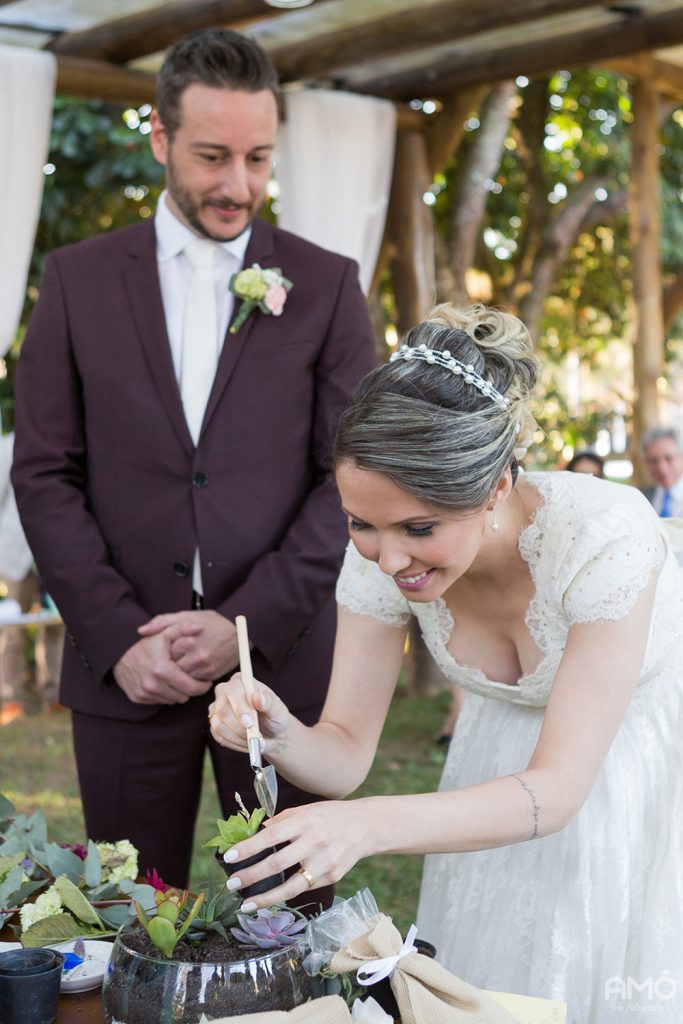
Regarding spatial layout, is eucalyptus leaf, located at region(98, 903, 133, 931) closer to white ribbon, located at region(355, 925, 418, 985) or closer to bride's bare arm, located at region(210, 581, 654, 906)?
bride's bare arm, located at region(210, 581, 654, 906)

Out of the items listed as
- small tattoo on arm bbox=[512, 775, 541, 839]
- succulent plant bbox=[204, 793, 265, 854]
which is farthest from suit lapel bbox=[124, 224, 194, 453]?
succulent plant bbox=[204, 793, 265, 854]

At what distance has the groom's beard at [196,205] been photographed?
8.13ft

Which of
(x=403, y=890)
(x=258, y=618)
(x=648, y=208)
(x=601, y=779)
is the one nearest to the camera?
(x=601, y=779)

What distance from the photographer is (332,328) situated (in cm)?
257

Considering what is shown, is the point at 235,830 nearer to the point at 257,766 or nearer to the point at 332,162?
the point at 257,766

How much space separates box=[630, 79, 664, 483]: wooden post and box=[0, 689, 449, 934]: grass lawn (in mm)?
1746

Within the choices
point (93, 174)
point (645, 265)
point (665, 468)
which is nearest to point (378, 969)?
point (665, 468)

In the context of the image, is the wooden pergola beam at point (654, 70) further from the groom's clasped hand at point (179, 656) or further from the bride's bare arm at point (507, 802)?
the bride's bare arm at point (507, 802)

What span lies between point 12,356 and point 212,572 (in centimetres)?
590

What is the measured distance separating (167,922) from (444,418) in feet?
2.42

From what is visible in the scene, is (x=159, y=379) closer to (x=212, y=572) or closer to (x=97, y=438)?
(x=97, y=438)

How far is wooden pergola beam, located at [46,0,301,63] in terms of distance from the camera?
4.66 meters

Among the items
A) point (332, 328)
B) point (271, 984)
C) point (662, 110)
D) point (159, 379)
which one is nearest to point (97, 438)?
point (159, 379)

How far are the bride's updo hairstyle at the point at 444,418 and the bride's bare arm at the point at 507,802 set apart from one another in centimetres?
28
